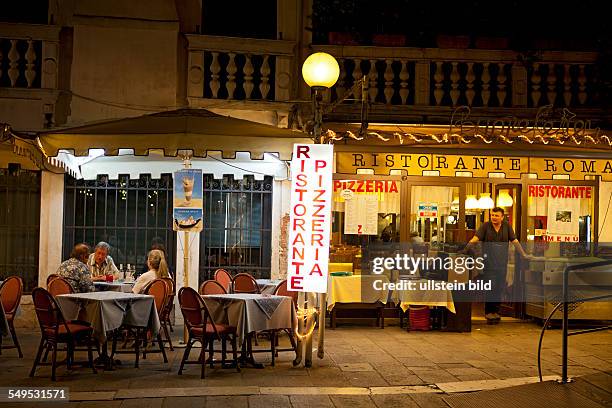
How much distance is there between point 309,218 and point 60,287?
3.47 meters

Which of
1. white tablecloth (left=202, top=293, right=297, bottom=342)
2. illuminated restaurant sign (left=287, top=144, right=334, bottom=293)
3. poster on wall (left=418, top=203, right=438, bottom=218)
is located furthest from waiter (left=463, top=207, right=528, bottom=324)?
illuminated restaurant sign (left=287, top=144, right=334, bottom=293)

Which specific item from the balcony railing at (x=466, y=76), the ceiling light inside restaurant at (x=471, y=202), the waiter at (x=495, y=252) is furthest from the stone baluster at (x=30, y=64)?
the ceiling light inside restaurant at (x=471, y=202)

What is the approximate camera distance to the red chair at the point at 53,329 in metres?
9.17

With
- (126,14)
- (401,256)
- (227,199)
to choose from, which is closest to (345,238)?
(401,256)

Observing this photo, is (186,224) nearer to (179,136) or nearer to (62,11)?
(179,136)

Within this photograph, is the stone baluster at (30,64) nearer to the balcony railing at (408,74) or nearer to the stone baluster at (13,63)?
the stone baluster at (13,63)

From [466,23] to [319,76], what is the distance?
581 centimetres

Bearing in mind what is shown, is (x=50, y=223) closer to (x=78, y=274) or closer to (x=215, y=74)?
(x=78, y=274)

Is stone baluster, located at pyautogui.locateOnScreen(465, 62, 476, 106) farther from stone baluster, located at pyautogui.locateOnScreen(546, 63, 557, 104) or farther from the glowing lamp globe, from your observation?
the glowing lamp globe

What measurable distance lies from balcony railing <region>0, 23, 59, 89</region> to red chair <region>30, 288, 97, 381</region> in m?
4.82

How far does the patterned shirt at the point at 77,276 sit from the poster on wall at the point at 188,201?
1.38 metres

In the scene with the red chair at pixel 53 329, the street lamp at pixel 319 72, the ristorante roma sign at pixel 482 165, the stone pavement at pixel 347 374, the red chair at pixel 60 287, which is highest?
the street lamp at pixel 319 72

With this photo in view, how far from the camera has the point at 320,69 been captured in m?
9.69

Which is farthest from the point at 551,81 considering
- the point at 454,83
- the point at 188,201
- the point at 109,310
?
the point at 109,310
